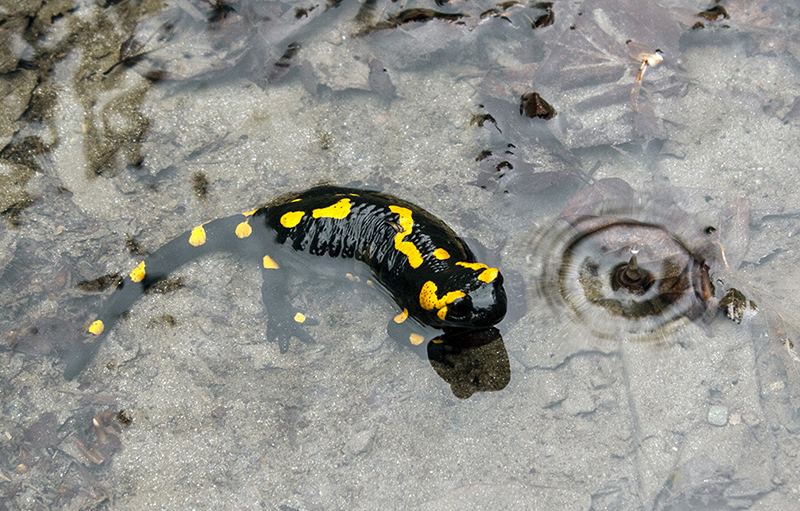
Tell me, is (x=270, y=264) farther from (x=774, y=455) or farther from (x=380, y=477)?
(x=774, y=455)

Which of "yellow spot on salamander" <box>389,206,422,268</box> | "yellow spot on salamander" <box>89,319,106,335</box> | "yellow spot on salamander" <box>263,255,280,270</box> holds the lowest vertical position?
"yellow spot on salamander" <box>89,319,106,335</box>

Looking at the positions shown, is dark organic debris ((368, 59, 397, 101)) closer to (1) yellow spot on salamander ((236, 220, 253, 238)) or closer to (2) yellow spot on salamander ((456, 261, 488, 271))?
(1) yellow spot on salamander ((236, 220, 253, 238))

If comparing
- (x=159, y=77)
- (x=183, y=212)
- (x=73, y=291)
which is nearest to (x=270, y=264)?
(x=183, y=212)

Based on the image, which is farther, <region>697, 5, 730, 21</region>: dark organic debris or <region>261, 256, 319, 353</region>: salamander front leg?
<region>697, 5, 730, 21</region>: dark organic debris

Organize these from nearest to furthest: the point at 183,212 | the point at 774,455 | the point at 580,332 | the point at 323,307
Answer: the point at 774,455
the point at 580,332
the point at 323,307
the point at 183,212

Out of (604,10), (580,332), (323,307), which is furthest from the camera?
(604,10)

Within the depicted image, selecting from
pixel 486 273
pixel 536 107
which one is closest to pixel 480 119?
pixel 536 107

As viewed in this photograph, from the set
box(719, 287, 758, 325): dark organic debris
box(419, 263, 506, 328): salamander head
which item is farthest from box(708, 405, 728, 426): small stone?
box(419, 263, 506, 328): salamander head
